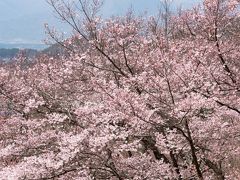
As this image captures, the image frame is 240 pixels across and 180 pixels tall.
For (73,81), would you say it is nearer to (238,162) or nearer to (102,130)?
(102,130)


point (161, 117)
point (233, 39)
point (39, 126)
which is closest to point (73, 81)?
point (39, 126)

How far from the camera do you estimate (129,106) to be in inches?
454

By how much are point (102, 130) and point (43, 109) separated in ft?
19.1

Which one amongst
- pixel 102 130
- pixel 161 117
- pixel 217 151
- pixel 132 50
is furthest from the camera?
pixel 132 50

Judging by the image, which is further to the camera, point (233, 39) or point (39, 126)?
point (233, 39)

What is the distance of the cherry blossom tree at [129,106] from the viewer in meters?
12.1

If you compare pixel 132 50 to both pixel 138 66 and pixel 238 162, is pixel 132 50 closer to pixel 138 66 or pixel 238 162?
pixel 138 66

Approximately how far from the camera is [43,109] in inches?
691

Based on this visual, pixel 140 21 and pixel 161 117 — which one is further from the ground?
pixel 140 21

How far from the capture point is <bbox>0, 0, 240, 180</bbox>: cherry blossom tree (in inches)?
478

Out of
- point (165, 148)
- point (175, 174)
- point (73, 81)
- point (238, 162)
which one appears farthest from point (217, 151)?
point (73, 81)

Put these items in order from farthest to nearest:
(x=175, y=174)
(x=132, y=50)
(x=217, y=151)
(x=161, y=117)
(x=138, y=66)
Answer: (x=132, y=50) < (x=138, y=66) < (x=217, y=151) < (x=175, y=174) < (x=161, y=117)

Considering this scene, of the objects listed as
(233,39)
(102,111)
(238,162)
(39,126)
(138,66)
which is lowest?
(238,162)

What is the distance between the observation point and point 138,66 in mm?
16547
